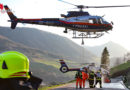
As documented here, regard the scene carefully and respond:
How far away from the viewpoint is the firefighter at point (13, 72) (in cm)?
420

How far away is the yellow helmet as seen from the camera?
4246mm

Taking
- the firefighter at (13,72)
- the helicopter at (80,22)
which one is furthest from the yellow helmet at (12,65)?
the helicopter at (80,22)

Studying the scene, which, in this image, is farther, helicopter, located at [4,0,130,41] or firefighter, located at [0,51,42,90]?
helicopter, located at [4,0,130,41]

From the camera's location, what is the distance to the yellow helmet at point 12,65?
425cm

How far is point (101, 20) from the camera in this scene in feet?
112

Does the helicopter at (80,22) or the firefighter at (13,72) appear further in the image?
the helicopter at (80,22)

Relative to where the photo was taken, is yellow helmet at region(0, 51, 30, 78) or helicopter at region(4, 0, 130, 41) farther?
helicopter at region(4, 0, 130, 41)

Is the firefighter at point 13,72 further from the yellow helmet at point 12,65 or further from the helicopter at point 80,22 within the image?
the helicopter at point 80,22

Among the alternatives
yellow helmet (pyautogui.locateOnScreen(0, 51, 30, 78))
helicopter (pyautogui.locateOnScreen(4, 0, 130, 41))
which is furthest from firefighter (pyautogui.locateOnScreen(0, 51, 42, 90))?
helicopter (pyautogui.locateOnScreen(4, 0, 130, 41))

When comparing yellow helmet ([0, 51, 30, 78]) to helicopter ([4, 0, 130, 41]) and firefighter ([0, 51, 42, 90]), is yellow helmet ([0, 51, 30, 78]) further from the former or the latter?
helicopter ([4, 0, 130, 41])

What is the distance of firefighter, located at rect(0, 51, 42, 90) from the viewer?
13.8ft

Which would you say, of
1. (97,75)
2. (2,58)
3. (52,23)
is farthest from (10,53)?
(52,23)

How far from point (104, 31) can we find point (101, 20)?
1.62 metres

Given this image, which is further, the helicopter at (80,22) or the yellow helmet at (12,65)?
the helicopter at (80,22)
